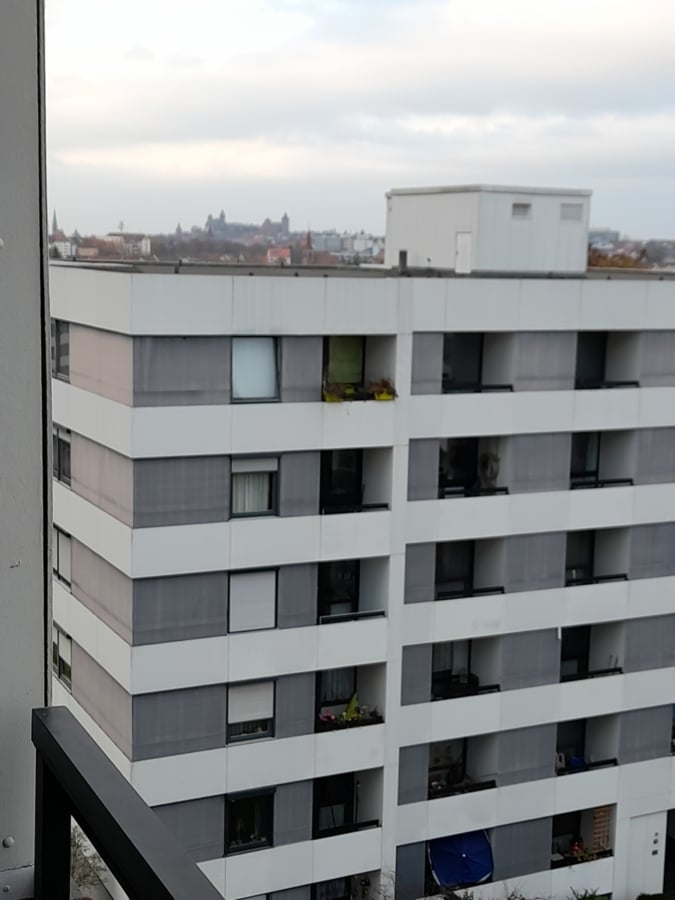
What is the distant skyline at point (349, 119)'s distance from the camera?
14.5 feet

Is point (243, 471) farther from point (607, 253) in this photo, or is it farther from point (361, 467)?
point (607, 253)

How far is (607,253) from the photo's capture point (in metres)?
8.06

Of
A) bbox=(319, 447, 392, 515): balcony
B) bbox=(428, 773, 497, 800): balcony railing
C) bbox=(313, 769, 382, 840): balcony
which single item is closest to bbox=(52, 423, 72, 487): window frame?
bbox=(319, 447, 392, 515): balcony

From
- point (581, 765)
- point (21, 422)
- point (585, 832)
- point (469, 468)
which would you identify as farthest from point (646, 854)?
point (21, 422)

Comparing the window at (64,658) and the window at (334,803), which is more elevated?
the window at (64,658)

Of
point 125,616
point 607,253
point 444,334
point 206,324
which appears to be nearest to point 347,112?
point 607,253

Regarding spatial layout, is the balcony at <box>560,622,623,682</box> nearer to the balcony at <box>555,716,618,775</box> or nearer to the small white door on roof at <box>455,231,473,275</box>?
the balcony at <box>555,716,618,775</box>

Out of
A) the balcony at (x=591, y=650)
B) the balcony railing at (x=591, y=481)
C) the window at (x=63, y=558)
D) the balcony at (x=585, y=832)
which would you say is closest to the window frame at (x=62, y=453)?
the window at (x=63, y=558)

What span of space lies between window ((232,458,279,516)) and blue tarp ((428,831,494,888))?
2.09m

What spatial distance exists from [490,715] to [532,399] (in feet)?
5.46

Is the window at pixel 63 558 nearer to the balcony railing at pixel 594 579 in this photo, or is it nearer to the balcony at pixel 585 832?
the balcony railing at pixel 594 579

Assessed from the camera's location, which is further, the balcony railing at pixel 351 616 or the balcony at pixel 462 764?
the balcony at pixel 462 764

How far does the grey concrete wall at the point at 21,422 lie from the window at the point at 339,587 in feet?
18.0

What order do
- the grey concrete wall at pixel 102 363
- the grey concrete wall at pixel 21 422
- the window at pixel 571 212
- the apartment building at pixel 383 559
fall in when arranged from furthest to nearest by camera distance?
the window at pixel 571 212
the apartment building at pixel 383 559
the grey concrete wall at pixel 102 363
the grey concrete wall at pixel 21 422
